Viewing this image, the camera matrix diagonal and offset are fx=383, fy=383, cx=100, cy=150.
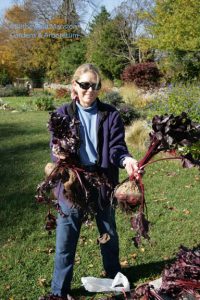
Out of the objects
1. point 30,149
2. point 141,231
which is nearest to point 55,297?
point 141,231

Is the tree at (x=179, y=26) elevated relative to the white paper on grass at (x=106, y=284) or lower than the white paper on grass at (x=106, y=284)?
elevated

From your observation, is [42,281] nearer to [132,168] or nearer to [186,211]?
[132,168]

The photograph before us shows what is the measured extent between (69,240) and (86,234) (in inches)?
72.3

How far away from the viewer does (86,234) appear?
496 centimetres

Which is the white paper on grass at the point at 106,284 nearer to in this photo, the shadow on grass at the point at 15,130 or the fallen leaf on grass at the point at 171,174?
the fallen leaf on grass at the point at 171,174

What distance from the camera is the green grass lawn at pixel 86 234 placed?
13.3ft

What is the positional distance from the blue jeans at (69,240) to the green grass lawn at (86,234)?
0.48 m

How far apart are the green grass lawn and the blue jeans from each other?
48 centimetres

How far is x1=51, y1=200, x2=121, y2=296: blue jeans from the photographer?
3070 mm

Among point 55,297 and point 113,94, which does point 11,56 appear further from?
point 55,297

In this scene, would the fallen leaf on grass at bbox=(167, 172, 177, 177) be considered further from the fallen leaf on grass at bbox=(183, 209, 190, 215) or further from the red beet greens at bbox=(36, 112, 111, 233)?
the red beet greens at bbox=(36, 112, 111, 233)

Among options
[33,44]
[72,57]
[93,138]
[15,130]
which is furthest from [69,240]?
[33,44]

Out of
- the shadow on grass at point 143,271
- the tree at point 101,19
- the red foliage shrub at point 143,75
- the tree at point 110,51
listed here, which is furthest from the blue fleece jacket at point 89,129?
the tree at point 101,19

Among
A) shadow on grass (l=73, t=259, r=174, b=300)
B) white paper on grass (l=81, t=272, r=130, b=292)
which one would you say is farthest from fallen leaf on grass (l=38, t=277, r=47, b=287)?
white paper on grass (l=81, t=272, r=130, b=292)
